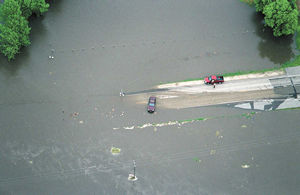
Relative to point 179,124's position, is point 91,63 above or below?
above

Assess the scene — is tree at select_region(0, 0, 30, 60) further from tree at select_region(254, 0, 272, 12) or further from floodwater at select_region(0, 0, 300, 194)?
tree at select_region(254, 0, 272, 12)

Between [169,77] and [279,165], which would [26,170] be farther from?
[279,165]

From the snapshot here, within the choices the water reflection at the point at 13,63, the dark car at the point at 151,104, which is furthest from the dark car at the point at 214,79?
the water reflection at the point at 13,63

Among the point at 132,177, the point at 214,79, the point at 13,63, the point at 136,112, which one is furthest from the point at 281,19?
the point at 13,63

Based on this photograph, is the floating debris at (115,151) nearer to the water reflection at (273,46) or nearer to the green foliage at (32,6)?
the green foliage at (32,6)

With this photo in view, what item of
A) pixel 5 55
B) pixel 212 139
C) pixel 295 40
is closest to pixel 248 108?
pixel 212 139

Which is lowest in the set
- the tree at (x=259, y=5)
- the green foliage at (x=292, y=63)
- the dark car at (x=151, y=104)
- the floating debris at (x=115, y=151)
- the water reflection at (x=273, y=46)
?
the floating debris at (x=115, y=151)

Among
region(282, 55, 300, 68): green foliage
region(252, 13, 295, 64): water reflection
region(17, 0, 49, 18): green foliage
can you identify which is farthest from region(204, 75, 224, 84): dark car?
region(17, 0, 49, 18): green foliage
